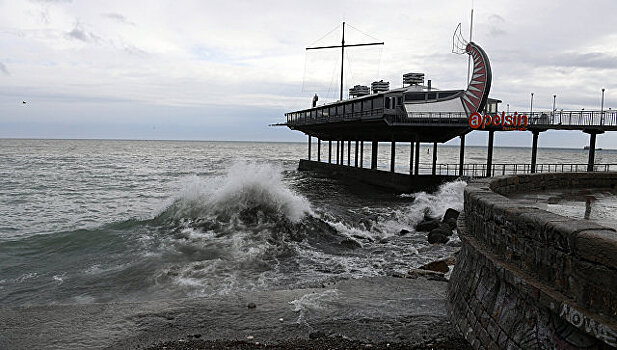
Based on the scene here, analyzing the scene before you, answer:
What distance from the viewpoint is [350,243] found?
16125 mm

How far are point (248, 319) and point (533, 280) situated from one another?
5.32m

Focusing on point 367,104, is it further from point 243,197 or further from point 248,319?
point 248,319

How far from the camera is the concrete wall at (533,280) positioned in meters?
3.92

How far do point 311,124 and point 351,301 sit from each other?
38687 millimetres

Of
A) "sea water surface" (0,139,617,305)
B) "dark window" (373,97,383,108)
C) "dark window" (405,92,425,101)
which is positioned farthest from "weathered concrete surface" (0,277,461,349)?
"dark window" (373,97,383,108)

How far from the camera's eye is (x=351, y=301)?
9.07 metres

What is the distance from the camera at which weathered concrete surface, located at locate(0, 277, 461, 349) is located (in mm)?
7371

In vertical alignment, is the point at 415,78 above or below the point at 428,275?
above

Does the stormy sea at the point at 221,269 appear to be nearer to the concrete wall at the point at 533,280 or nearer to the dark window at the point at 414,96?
the concrete wall at the point at 533,280

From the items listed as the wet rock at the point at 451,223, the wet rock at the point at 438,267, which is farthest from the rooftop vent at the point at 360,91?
the wet rock at the point at 438,267

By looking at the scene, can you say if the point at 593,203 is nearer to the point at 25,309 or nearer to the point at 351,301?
the point at 351,301

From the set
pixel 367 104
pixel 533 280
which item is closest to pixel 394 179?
pixel 367 104

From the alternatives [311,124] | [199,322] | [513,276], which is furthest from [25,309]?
[311,124]

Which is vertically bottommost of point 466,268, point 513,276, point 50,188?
A: point 50,188
